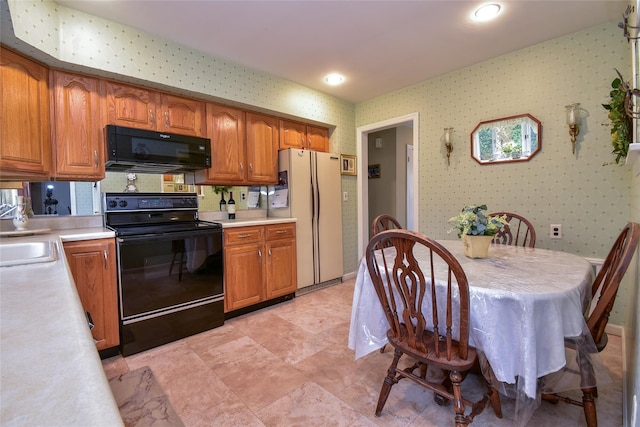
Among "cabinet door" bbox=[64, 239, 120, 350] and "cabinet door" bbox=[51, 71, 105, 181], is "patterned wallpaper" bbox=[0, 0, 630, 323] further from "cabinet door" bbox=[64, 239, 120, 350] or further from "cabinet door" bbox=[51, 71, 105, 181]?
"cabinet door" bbox=[64, 239, 120, 350]

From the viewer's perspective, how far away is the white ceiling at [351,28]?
207 centimetres

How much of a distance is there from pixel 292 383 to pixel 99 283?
5.07 feet

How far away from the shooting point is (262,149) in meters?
3.32

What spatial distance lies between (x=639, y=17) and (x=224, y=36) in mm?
2548

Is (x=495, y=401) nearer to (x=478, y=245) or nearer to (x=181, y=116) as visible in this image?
(x=478, y=245)

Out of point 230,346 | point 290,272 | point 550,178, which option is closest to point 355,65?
point 550,178

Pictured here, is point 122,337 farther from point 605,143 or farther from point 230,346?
point 605,143

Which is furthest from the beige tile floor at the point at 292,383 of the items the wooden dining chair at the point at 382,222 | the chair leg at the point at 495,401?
the wooden dining chair at the point at 382,222

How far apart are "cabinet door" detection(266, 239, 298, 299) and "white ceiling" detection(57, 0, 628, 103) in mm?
1878

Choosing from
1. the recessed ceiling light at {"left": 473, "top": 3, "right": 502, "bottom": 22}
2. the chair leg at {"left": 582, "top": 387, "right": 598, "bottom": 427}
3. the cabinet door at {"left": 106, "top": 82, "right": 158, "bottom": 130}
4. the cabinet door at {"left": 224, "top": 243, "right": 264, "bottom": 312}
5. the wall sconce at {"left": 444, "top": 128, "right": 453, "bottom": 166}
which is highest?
the recessed ceiling light at {"left": 473, "top": 3, "right": 502, "bottom": 22}

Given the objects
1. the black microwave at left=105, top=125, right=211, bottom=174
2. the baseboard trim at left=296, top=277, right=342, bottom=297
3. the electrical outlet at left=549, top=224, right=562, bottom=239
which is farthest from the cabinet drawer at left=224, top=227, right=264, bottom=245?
the electrical outlet at left=549, top=224, right=562, bottom=239

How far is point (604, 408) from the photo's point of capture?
1.57 m

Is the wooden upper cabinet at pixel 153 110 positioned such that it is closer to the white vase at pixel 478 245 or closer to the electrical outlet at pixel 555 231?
the white vase at pixel 478 245

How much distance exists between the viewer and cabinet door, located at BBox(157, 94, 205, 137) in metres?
2.64
